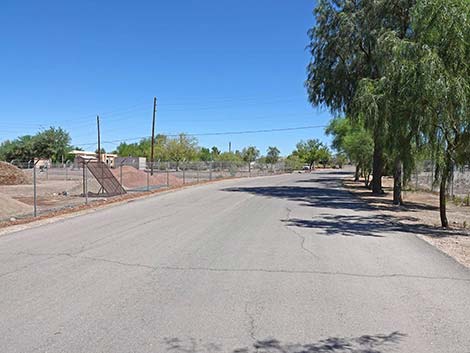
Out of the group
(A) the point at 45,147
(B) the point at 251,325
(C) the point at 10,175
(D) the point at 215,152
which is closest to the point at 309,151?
(D) the point at 215,152


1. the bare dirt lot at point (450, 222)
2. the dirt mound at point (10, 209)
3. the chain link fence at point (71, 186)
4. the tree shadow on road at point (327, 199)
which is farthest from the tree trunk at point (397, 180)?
the dirt mound at point (10, 209)

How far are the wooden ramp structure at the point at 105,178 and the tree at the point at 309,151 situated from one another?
3970 inches

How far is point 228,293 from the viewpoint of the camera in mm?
6199

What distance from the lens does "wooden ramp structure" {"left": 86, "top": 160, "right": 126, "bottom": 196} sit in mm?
25906

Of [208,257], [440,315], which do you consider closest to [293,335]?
[440,315]

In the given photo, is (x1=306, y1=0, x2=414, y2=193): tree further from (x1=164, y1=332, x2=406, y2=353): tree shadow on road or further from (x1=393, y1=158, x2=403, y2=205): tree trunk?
(x1=164, y1=332, x2=406, y2=353): tree shadow on road

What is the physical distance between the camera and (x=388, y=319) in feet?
17.1

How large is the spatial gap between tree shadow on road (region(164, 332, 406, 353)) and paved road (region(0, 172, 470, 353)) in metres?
0.02

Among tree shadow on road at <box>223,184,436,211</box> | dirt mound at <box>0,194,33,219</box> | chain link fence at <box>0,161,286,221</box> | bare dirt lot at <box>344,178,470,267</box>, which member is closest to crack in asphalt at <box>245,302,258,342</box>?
bare dirt lot at <box>344,178,470,267</box>

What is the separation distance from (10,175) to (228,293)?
132ft

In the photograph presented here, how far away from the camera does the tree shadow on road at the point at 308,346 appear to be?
14.1ft

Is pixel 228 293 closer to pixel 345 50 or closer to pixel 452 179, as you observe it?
pixel 452 179

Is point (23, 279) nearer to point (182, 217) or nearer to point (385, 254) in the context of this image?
point (385, 254)

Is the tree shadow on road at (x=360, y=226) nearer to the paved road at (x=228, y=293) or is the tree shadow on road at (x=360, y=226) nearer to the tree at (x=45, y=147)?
the paved road at (x=228, y=293)
